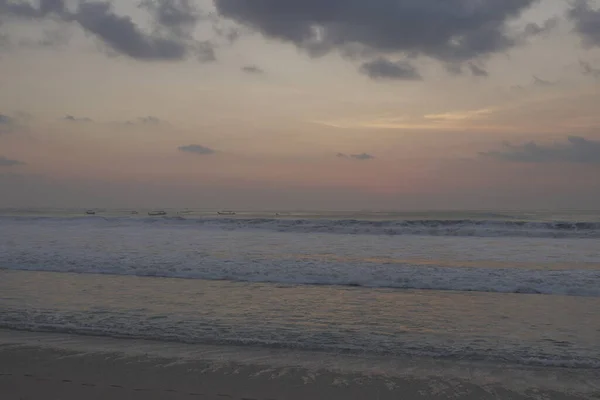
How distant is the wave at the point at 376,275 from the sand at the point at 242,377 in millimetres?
5421

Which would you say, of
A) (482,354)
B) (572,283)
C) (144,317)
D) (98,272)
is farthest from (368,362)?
(98,272)

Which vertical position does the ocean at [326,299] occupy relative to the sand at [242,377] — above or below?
above

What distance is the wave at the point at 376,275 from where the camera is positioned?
417 inches

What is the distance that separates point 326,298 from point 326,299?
11 cm

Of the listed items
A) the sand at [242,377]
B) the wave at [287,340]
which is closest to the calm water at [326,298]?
the wave at [287,340]

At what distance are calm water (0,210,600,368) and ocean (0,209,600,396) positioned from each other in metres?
0.03

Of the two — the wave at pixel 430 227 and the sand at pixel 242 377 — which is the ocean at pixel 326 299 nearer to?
the sand at pixel 242 377

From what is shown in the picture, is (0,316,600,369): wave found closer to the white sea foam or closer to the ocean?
the ocean

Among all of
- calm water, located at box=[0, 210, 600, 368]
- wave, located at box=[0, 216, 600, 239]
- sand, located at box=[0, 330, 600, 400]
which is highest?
wave, located at box=[0, 216, 600, 239]

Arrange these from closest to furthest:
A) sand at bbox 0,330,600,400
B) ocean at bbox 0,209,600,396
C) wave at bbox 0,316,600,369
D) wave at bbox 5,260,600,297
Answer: sand at bbox 0,330,600,400 < wave at bbox 0,316,600,369 < ocean at bbox 0,209,600,396 < wave at bbox 5,260,600,297

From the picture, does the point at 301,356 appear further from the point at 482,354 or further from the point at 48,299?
the point at 48,299

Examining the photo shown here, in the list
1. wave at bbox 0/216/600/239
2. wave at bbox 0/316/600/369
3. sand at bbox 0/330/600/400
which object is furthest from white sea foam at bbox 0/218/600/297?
wave at bbox 0/216/600/239

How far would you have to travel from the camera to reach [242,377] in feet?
16.2

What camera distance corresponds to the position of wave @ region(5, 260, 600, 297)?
10.6 m
